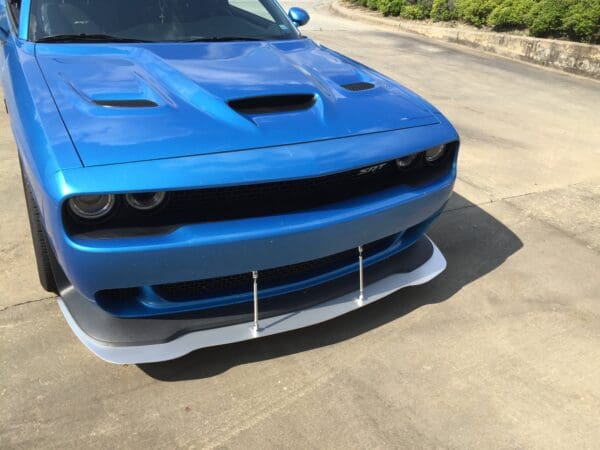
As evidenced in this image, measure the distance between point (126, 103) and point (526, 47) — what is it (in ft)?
29.5

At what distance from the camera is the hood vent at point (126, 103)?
2.19 metres

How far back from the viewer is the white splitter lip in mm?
2123

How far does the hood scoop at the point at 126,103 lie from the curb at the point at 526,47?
8235 millimetres

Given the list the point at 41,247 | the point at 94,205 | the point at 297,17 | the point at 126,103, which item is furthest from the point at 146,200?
the point at 297,17

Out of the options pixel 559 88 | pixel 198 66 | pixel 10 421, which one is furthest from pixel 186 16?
pixel 559 88

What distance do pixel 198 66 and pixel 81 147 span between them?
36.2 inches

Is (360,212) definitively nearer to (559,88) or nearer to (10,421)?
(10,421)

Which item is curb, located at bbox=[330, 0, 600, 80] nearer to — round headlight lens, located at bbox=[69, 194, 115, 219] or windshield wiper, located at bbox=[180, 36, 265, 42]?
windshield wiper, located at bbox=[180, 36, 265, 42]

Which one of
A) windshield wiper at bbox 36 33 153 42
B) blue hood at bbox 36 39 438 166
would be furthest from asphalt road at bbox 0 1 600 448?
windshield wiper at bbox 36 33 153 42

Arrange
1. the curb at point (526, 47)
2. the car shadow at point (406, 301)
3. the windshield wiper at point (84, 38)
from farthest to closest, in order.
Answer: the curb at point (526, 47), the windshield wiper at point (84, 38), the car shadow at point (406, 301)

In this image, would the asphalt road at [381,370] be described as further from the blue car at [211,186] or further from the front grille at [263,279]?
the front grille at [263,279]

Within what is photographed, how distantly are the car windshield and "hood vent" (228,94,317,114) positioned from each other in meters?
1.05

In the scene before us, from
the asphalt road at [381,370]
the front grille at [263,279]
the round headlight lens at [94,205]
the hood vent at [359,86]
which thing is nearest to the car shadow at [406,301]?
the asphalt road at [381,370]

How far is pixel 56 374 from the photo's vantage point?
2.35 m
